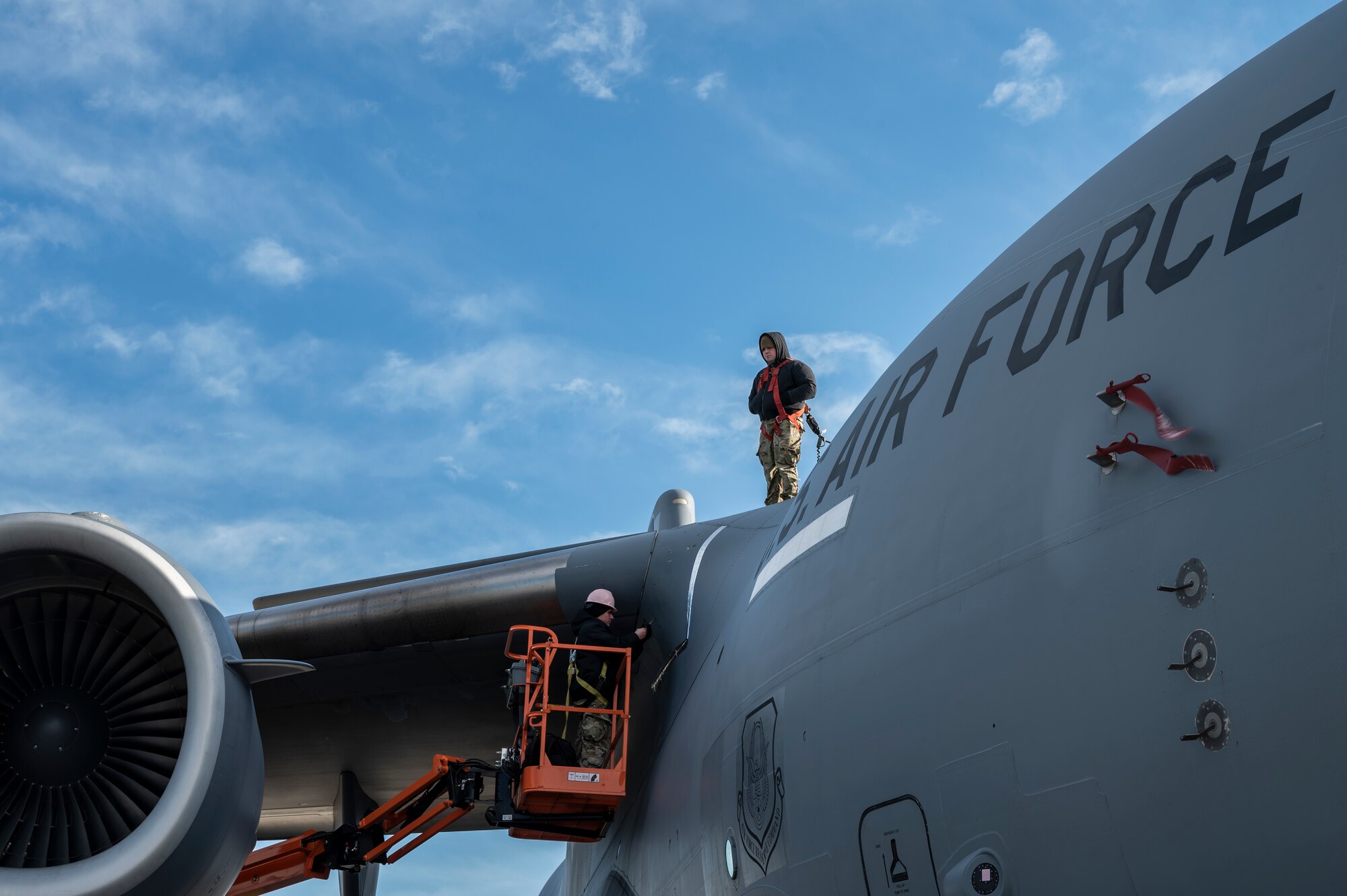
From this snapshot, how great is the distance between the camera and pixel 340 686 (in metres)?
8.42

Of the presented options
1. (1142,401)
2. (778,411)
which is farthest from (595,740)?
(1142,401)

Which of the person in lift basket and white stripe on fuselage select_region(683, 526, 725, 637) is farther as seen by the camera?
the person in lift basket

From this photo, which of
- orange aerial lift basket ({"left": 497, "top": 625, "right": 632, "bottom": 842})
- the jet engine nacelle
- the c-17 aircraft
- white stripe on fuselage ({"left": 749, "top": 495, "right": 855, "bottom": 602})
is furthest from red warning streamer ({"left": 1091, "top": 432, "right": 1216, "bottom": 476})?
the jet engine nacelle

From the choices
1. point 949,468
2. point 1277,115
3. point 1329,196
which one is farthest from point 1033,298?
point 1329,196

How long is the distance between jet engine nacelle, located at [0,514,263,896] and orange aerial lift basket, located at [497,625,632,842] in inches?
52.5

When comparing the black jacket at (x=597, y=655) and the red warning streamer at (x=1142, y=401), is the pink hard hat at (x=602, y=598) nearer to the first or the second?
the black jacket at (x=597, y=655)

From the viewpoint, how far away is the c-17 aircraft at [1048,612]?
211 centimetres

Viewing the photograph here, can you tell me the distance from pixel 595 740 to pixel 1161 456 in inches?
180

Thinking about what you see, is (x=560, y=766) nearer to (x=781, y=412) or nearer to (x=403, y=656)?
(x=403, y=656)

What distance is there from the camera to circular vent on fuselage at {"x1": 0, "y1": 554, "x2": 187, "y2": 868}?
5680mm

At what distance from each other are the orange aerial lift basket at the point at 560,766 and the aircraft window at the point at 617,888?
0.31 meters

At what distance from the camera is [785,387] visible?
8.20 metres

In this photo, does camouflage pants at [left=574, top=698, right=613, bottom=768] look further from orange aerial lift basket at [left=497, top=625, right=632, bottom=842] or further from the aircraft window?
the aircraft window

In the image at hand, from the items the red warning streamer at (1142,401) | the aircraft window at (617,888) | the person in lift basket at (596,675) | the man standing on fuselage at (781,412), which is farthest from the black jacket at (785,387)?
the red warning streamer at (1142,401)
